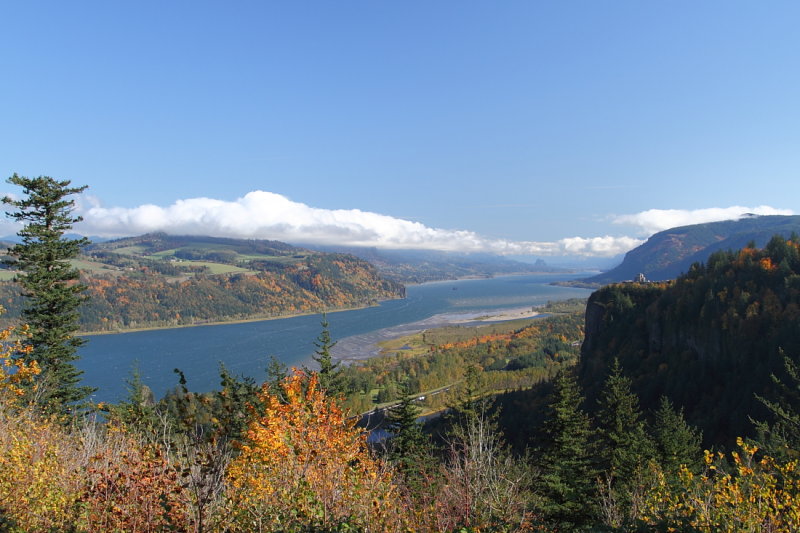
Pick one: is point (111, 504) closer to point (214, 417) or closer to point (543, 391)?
point (214, 417)

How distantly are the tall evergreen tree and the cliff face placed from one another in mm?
50633

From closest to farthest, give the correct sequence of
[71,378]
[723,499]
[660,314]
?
[723,499], [71,378], [660,314]

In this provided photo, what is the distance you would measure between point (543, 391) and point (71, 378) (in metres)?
64.7

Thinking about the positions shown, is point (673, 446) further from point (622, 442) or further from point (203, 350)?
point (203, 350)

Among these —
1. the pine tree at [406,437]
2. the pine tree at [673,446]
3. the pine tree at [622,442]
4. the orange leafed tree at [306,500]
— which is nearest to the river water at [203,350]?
the pine tree at [406,437]

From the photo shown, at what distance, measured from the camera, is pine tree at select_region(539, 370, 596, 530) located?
21.1 metres

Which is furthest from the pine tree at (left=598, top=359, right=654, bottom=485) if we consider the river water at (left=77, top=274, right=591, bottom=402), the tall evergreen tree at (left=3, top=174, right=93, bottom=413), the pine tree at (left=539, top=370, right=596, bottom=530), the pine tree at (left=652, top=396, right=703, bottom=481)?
the river water at (left=77, top=274, right=591, bottom=402)

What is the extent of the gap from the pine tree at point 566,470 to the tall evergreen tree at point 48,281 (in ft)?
78.3

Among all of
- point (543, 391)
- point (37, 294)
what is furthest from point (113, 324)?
point (37, 294)

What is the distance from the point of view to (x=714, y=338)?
56.4 meters

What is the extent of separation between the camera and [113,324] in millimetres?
179750

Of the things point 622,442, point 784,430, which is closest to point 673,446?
point 622,442

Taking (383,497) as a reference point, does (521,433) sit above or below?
below

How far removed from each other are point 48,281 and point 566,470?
Answer: 2744 cm
